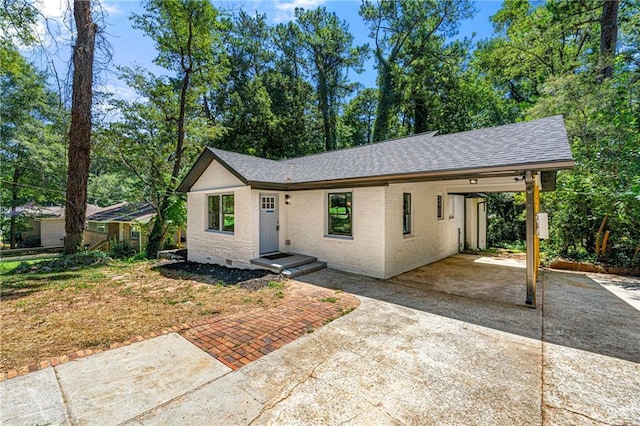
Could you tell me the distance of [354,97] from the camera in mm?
27625

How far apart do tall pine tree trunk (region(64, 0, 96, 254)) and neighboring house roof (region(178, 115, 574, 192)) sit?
3796 millimetres

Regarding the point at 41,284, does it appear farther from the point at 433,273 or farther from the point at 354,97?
the point at 354,97

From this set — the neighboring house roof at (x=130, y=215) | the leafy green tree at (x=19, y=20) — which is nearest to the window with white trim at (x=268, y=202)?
the leafy green tree at (x=19, y=20)

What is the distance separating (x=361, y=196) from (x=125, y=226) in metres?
19.8

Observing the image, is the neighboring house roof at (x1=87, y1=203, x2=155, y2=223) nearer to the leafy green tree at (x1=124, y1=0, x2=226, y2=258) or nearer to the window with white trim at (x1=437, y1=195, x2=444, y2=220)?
the leafy green tree at (x1=124, y1=0, x2=226, y2=258)

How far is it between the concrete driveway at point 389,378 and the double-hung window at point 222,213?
5.95m

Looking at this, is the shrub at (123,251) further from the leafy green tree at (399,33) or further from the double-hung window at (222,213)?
the leafy green tree at (399,33)

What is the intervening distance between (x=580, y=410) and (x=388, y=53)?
26.7 meters

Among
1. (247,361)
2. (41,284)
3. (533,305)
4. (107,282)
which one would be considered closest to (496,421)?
(247,361)

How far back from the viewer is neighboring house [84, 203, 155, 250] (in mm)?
17325

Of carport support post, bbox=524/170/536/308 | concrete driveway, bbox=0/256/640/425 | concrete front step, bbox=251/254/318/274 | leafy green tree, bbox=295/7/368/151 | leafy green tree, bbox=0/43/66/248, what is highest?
leafy green tree, bbox=295/7/368/151

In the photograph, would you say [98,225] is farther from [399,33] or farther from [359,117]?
[399,33]

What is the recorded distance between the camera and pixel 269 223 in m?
9.44

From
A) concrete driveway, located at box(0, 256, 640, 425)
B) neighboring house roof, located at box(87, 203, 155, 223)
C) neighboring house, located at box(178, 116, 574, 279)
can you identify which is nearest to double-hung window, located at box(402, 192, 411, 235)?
neighboring house, located at box(178, 116, 574, 279)
